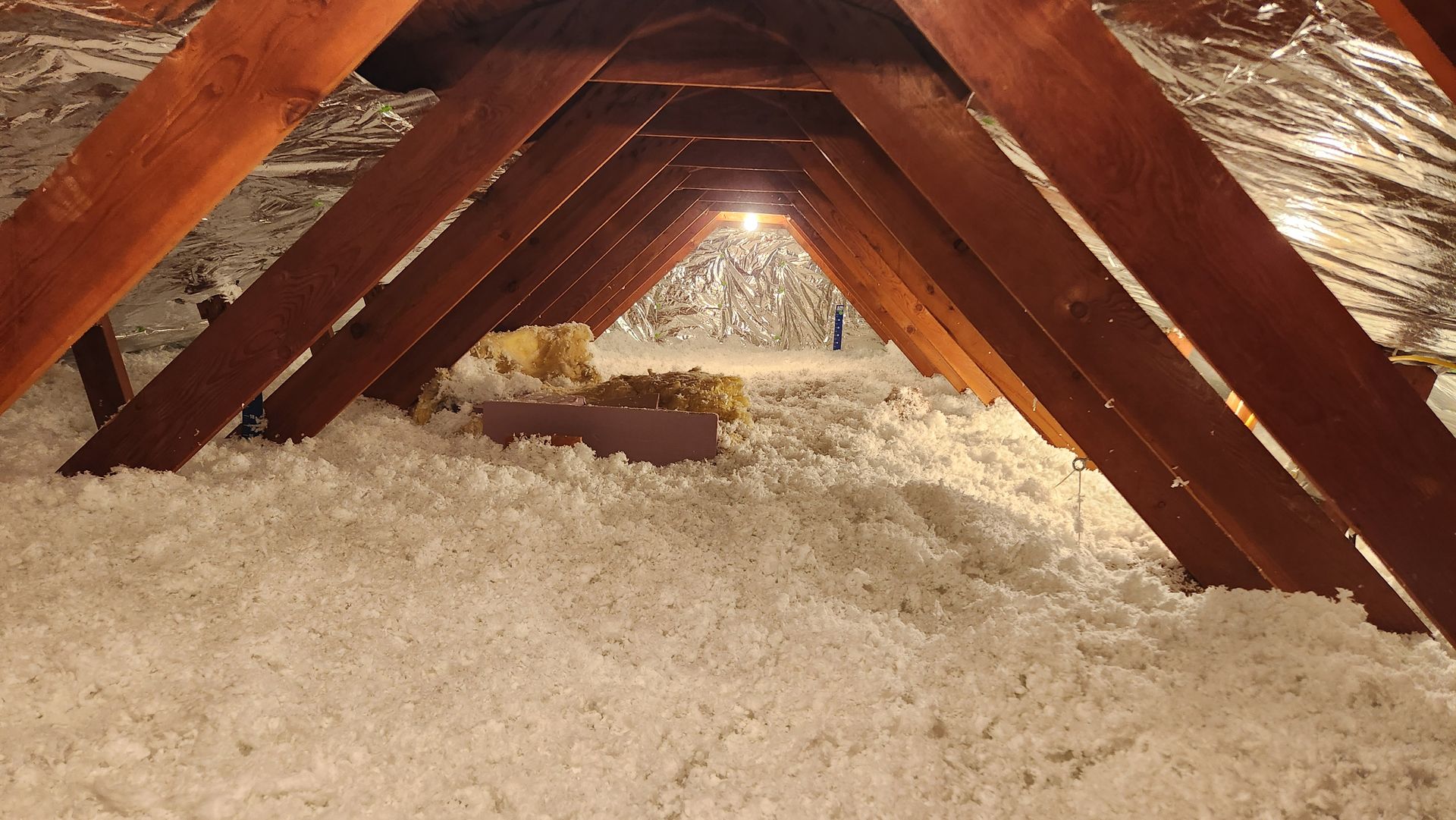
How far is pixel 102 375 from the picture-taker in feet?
8.63

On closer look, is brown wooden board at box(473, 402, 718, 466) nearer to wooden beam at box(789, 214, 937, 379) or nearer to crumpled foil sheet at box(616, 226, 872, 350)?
wooden beam at box(789, 214, 937, 379)

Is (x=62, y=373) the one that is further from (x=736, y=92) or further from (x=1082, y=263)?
(x=1082, y=263)

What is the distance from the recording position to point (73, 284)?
1210mm

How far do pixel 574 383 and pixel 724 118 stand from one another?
5.91 feet

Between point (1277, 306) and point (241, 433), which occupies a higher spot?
point (1277, 306)

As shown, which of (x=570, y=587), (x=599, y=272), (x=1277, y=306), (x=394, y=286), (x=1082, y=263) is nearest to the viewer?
(x=1277, y=306)

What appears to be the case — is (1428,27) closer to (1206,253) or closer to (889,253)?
(1206,253)

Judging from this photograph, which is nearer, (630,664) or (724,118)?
(630,664)

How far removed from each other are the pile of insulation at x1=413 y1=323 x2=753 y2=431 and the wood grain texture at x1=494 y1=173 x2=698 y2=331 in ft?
0.64

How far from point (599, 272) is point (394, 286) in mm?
2534

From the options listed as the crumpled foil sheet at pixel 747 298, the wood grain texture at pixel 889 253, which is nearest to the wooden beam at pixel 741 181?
the wood grain texture at pixel 889 253

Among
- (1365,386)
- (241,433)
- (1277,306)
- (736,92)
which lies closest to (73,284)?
(241,433)

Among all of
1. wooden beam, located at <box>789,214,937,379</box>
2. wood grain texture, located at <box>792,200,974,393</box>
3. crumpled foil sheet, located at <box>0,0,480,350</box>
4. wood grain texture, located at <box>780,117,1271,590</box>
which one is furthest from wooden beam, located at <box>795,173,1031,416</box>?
crumpled foil sheet, located at <box>0,0,480,350</box>

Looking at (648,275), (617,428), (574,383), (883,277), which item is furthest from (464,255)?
(648,275)
